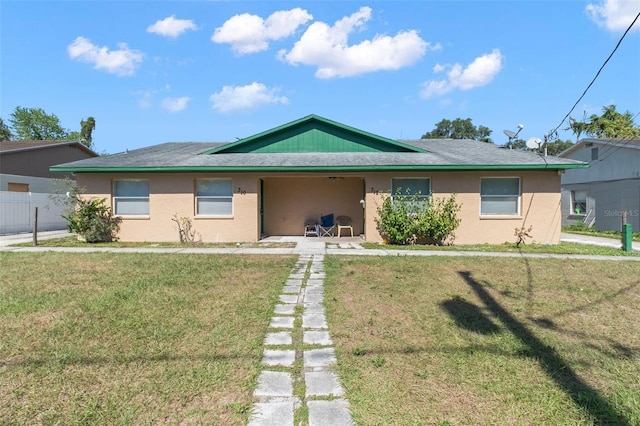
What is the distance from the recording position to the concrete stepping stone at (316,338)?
3.83 meters

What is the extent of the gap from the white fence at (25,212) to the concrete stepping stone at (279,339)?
1496 cm

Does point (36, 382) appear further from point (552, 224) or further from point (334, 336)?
point (552, 224)

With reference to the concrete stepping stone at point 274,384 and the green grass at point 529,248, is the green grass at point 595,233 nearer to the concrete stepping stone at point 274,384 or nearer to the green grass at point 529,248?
the green grass at point 529,248

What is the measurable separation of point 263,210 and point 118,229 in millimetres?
4886

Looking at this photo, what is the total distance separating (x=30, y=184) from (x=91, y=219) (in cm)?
1012

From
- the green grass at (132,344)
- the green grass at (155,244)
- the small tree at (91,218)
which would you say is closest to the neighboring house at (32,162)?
the small tree at (91,218)

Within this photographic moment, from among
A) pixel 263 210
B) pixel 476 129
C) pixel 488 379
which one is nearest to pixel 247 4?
pixel 263 210

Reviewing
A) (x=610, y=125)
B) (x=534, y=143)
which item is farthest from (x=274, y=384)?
(x=610, y=125)

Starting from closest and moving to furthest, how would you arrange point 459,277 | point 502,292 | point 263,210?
point 502,292 < point 459,277 < point 263,210

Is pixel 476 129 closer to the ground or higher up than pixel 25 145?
higher up

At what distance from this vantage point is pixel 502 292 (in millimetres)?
5766

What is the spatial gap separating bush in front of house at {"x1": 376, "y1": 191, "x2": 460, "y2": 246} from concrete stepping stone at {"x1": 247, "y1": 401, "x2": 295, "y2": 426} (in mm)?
8592

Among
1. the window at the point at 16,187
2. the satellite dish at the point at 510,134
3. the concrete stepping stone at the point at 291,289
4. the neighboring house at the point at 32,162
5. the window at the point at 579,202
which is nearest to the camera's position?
the concrete stepping stone at the point at 291,289

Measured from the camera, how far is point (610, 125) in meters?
27.3
